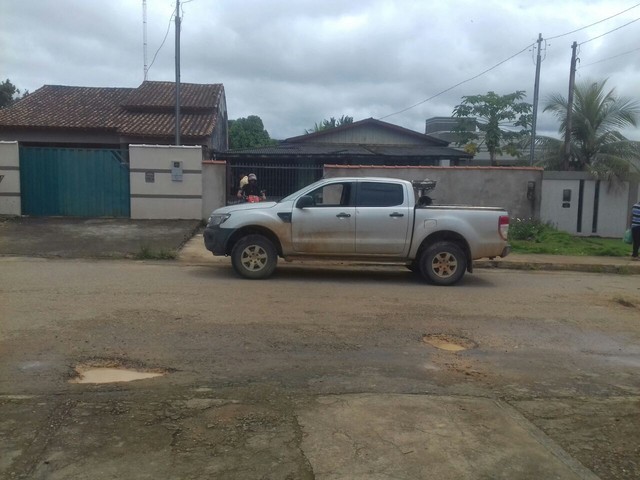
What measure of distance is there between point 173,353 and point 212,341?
539 mm

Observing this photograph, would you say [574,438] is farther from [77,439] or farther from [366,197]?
[366,197]

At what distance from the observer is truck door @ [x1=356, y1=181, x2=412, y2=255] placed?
10391 mm

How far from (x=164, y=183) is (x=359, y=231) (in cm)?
838

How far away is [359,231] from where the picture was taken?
10406mm

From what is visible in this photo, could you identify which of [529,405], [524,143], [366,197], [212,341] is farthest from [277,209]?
[524,143]

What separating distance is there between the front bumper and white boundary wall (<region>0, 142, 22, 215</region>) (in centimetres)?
907

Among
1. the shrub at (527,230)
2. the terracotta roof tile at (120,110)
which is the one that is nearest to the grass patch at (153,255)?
the shrub at (527,230)

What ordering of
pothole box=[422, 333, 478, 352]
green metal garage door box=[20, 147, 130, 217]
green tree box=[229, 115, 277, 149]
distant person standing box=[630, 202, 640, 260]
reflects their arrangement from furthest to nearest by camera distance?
green tree box=[229, 115, 277, 149], green metal garage door box=[20, 147, 130, 217], distant person standing box=[630, 202, 640, 260], pothole box=[422, 333, 478, 352]

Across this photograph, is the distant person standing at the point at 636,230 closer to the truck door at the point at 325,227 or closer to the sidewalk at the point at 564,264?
the sidewalk at the point at 564,264

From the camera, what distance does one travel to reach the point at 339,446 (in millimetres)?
4125

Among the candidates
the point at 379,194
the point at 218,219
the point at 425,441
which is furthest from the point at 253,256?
the point at 425,441

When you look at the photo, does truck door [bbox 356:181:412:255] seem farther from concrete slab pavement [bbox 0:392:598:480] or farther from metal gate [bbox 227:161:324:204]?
metal gate [bbox 227:161:324:204]

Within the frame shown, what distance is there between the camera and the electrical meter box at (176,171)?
55.7 ft

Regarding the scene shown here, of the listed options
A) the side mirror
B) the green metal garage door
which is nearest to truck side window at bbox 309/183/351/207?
the side mirror
